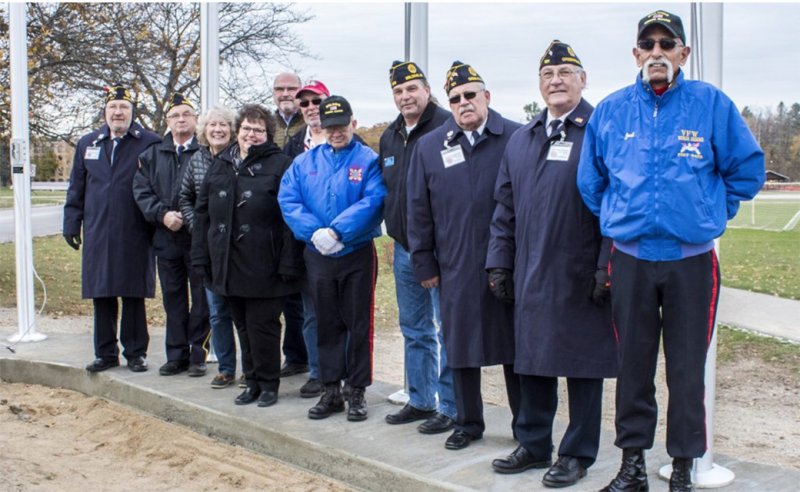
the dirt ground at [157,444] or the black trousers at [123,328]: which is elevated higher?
the black trousers at [123,328]

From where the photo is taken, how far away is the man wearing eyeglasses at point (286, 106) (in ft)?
19.8

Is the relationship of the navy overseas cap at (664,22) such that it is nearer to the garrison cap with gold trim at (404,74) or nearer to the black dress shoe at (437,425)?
the garrison cap with gold trim at (404,74)

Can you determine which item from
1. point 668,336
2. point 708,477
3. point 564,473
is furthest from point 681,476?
point 668,336

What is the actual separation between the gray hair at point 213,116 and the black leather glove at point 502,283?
2349 mm

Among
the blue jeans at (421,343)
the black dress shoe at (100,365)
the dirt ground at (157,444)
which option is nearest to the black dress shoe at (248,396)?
the dirt ground at (157,444)

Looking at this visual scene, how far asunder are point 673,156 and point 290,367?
363 cm

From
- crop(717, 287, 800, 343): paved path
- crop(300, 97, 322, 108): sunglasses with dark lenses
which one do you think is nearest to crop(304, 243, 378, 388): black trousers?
crop(300, 97, 322, 108): sunglasses with dark lenses

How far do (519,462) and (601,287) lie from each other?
979mm

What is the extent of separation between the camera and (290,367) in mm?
6270

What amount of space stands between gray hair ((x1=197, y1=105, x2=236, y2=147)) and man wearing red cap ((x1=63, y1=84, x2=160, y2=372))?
73cm

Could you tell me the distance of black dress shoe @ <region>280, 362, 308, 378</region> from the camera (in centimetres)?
621

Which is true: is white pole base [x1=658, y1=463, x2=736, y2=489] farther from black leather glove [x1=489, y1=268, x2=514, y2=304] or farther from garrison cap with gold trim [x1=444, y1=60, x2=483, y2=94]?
garrison cap with gold trim [x1=444, y1=60, x2=483, y2=94]

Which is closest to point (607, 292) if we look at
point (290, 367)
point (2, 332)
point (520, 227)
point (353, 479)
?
point (520, 227)

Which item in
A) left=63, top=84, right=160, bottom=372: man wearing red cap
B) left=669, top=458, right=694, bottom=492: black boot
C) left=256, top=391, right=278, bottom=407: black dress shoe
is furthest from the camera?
left=63, top=84, right=160, bottom=372: man wearing red cap
